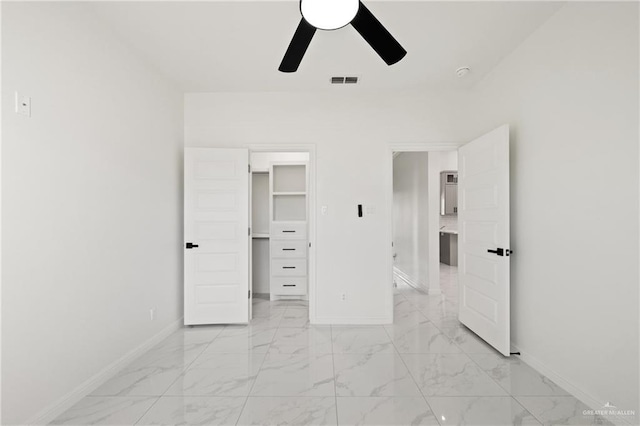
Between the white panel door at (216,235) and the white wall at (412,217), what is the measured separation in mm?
2928

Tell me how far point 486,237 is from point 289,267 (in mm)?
2643

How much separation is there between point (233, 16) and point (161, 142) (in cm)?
148

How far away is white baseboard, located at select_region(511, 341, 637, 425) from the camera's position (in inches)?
68.2

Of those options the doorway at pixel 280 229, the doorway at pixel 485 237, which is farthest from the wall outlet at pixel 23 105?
the doorway at pixel 485 237

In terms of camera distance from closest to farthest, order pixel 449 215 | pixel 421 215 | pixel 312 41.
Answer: pixel 312 41 → pixel 421 215 → pixel 449 215

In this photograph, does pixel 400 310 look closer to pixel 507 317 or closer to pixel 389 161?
pixel 507 317

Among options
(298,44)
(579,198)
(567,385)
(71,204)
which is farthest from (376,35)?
(567,385)

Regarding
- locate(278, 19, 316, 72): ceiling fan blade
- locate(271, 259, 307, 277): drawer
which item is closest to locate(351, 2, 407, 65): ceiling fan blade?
locate(278, 19, 316, 72): ceiling fan blade

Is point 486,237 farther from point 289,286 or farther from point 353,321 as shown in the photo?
point 289,286

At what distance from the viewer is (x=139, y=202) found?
8.80 ft

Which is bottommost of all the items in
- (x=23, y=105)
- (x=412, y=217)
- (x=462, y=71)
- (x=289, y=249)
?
(x=289, y=249)

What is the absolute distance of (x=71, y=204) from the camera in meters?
1.96

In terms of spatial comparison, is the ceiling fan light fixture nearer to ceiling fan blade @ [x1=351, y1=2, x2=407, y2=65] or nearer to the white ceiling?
ceiling fan blade @ [x1=351, y1=2, x2=407, y2=65]

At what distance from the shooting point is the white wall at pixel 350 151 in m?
3.51
